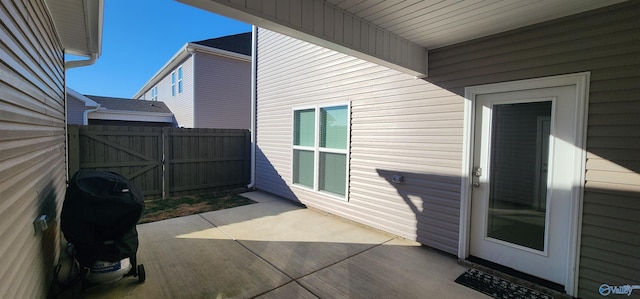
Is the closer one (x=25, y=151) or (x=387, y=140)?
(x=25, y=151)

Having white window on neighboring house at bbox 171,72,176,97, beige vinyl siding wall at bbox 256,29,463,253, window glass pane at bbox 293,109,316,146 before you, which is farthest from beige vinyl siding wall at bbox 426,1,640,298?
white window on neighboring house at bbox 171,72,176,97

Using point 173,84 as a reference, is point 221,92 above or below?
below

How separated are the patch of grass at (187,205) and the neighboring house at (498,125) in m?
2.69

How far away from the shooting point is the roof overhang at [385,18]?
214cm

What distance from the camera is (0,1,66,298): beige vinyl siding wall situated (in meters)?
1.49

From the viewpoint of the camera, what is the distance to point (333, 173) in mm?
5109

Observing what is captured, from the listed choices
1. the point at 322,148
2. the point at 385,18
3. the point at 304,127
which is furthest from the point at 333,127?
the point at 385,18

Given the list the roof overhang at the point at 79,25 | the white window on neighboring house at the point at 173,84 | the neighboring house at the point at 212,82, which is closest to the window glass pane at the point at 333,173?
the roof overhang at the point at 79,25

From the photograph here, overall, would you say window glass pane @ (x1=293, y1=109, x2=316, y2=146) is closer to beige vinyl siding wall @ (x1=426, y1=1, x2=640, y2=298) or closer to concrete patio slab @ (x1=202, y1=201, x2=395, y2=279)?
concrete patio slab @ (x1=202, y1=201, x2=395, y2=279)

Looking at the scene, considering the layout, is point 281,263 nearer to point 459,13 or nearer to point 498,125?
point 498,125

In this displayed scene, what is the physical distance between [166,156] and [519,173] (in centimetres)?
632

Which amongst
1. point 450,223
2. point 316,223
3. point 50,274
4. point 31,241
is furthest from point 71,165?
point 450,223

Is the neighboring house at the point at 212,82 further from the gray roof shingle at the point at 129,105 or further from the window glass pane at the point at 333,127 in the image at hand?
the window glass pane at the point at 333,127

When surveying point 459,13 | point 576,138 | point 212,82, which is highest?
point 212,82
